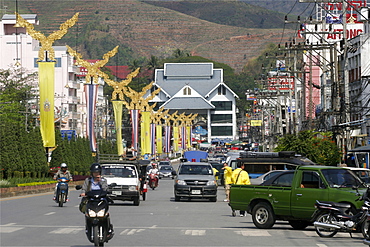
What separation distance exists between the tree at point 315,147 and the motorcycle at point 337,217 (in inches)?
1037

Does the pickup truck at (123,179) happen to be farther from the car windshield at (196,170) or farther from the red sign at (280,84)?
the red sign at (280,84)

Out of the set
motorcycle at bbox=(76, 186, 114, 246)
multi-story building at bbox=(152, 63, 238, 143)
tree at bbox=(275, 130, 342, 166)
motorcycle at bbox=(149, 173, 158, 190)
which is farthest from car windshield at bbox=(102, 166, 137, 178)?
multi-story building at bbox=(152, 63, 238, 143)

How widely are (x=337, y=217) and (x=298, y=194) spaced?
188 centimetres

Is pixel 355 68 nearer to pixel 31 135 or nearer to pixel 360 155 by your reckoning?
pixel 360 155

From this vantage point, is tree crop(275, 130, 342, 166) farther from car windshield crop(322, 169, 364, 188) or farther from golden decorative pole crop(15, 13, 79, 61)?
car windshield crop(322, 169, 364, 188)

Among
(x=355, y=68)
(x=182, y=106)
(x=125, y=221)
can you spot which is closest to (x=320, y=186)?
(x=125, y=221)

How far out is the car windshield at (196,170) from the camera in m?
33.8

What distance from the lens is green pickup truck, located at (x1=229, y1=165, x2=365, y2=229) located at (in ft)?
58.3

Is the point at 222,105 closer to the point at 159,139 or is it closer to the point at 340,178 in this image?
the point at 159,139

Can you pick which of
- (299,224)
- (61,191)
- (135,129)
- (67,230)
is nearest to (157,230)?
(67,230)

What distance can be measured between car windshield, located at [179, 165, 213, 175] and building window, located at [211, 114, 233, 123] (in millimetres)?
146498

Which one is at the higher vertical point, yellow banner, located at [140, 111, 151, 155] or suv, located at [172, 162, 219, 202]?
yellow banner, located at [140, 111, 151, 155]

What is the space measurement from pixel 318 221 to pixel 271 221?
212 cm

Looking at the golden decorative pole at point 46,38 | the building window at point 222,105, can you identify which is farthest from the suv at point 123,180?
the building window at point 222,105
